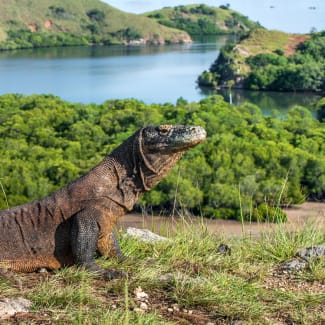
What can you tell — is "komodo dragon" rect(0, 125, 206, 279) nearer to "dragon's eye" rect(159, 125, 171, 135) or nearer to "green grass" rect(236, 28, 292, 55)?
"dragon's eye" rect(159, 125, 171, 135)

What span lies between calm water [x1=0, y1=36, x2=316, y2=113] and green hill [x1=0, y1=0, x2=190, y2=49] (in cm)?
5090

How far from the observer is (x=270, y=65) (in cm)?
9531

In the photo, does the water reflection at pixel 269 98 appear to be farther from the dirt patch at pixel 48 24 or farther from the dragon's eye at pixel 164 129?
the dirt patch at pixel 48 24

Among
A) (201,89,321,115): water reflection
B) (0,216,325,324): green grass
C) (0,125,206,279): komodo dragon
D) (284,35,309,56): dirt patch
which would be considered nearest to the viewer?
(0,216,325,324): green grass

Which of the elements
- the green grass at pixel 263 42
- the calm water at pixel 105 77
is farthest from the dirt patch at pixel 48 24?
the green grass at pixel 263 42

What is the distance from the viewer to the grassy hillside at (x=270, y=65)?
9012 cm

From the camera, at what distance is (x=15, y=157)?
33125 millimetres

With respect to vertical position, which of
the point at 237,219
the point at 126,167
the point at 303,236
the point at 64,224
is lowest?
the point at 237,219

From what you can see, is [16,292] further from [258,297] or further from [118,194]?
[258,297]

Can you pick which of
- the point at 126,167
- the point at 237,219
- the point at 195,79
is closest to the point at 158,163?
the point at 126,167

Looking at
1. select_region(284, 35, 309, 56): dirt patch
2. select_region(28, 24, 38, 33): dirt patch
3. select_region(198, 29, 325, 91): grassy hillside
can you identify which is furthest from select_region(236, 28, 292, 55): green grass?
select_region(28, 24, 38, 33): dirt patch

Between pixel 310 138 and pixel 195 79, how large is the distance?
176ft

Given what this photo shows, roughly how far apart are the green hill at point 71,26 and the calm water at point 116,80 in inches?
2004

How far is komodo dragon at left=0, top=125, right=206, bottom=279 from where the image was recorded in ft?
14.6
